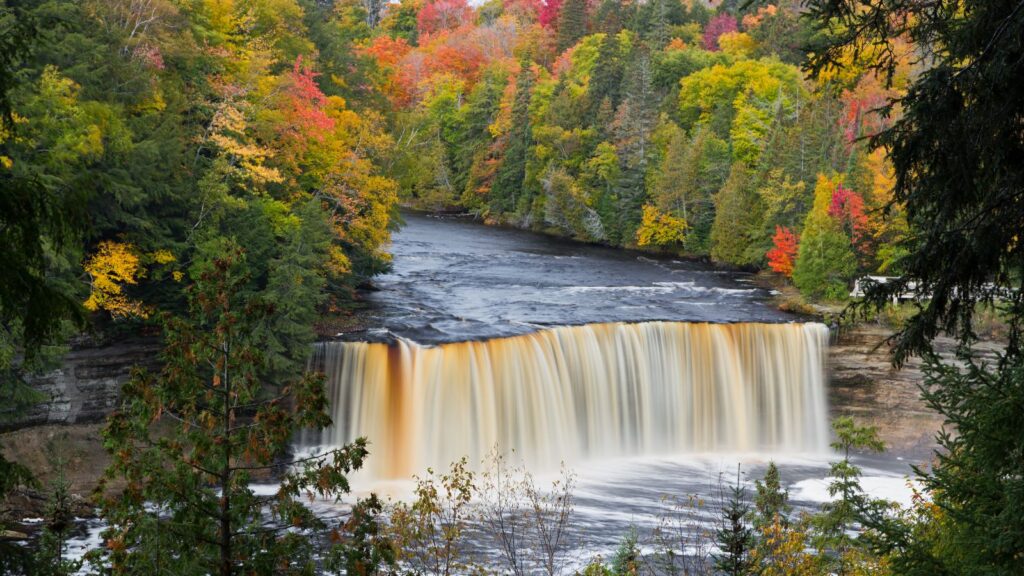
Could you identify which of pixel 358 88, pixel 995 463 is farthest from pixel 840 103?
pixel 995 463

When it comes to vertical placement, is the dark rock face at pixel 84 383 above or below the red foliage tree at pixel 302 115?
below

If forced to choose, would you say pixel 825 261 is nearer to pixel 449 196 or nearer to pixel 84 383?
pixel 84 383

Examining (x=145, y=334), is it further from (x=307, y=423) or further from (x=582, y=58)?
(x=582, y=58)

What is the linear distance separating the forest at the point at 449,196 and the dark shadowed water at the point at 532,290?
1.98 meters

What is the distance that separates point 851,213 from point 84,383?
1064 inches

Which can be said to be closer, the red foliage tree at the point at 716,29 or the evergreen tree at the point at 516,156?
the evergreen tree at the point at 516,156

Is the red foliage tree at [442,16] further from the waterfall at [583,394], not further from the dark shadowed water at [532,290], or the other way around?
the waterfall at [583,394]

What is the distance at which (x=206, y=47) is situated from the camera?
32.5 metres

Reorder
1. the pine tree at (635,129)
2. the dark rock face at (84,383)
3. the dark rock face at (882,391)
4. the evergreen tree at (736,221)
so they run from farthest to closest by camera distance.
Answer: the pine tree at (635,129) < the evergreen tree at (736,221) < the dark rock face at (882,391) < the dark rock face at (84,383)

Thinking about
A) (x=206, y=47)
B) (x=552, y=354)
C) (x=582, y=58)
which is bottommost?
(x=552, y=354)

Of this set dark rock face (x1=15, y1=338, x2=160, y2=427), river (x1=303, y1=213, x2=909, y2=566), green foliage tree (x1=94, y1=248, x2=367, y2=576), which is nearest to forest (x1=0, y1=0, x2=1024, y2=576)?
green foliage tree (x1=94, y1=248, x2=367, y2=576)

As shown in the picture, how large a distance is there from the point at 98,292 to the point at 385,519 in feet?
28.4

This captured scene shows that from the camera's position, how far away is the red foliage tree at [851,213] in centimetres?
3731

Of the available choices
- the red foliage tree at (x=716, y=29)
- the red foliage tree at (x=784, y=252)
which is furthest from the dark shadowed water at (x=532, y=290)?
the red foliage tree at (x=716, y=29)
